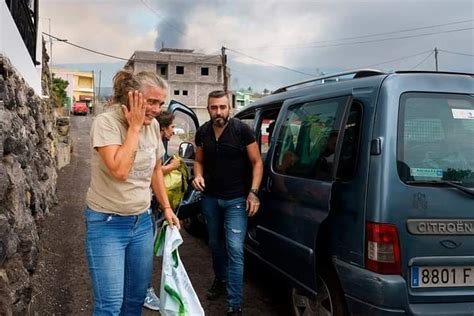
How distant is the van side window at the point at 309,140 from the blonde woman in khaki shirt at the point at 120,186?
118 centimetres

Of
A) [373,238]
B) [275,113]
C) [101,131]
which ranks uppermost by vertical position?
[275,113]

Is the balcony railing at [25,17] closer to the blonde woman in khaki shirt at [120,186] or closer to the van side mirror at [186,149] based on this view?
the van side mirror at [186,149]

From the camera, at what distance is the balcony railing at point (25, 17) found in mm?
6080

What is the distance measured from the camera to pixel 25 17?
762cm

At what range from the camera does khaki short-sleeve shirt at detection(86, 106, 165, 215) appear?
234 centimetres

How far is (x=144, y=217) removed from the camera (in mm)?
2625

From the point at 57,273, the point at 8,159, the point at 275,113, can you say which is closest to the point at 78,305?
the point at 57,273

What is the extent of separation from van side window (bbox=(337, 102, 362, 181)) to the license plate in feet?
2.22

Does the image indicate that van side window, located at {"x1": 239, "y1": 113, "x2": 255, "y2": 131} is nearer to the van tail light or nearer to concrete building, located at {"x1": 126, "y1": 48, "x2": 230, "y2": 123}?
the van tail light

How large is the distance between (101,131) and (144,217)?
600 mm

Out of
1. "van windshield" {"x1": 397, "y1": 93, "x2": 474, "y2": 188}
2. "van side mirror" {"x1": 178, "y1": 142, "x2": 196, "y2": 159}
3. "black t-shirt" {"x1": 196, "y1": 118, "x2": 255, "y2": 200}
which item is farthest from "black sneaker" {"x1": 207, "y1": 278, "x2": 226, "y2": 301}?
"van windshield" {"x1": 397, "y1": 93, "x2": 474, "y2": 188}

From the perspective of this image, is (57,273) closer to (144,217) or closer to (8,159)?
(8,159)

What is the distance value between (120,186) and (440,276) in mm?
1885

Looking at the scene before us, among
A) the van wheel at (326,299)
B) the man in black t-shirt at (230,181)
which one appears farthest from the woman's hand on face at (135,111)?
the van wheel at (326,299)
